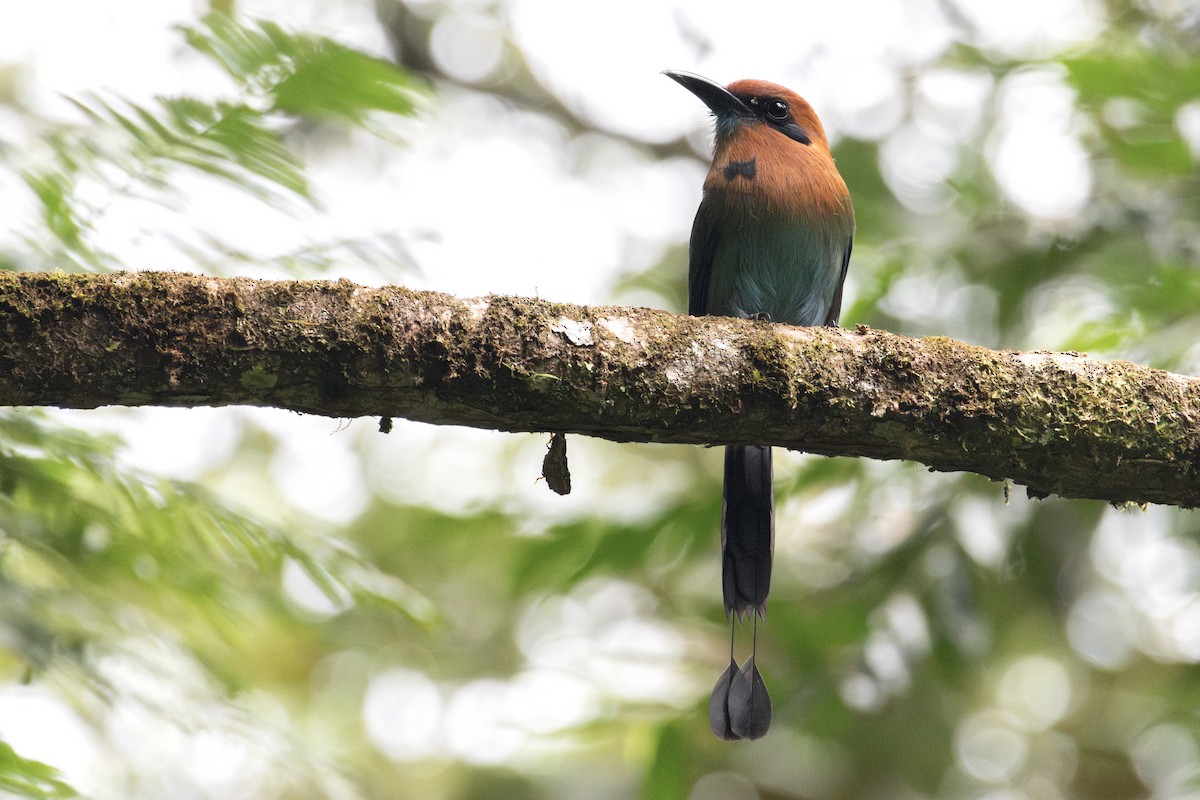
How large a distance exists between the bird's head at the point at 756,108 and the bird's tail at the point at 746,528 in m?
1.34

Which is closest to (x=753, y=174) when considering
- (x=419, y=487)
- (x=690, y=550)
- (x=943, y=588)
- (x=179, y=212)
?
(x=690, y=550)

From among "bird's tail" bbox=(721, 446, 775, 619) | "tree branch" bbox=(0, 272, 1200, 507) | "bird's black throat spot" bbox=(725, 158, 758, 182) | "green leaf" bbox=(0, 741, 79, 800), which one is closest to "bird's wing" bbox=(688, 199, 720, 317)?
"bird's black throat spot" bbox=(725, 158, 758, 182)

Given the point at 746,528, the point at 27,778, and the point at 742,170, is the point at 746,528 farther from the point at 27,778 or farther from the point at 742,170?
the point at 27,778

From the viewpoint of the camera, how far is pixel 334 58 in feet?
8.86

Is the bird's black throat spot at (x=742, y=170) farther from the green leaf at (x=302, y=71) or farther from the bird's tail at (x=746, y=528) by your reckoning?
the green leaf at (x=302, y=71)

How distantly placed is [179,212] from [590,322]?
1052 millimetres

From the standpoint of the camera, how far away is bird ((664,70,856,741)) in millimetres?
3445

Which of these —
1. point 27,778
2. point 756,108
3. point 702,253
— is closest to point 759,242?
point 702,253

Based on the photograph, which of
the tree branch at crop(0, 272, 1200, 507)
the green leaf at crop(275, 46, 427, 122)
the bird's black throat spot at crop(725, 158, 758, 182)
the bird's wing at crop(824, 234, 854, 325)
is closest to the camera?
the tree branch at crop(0, 272, 1200, 507)

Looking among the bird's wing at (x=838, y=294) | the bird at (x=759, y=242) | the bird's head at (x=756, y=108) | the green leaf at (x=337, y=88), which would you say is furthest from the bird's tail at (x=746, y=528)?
the green leaf at (x=337, y=88)

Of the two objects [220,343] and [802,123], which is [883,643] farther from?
[220,343]

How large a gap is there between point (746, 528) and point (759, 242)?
0.98 metres

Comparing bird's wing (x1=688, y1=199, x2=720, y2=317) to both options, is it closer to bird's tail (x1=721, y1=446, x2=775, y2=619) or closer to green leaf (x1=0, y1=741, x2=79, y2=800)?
bird's tail (x1=721, y1=446, x2=775, y2=619)

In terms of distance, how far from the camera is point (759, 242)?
3.73 meters
